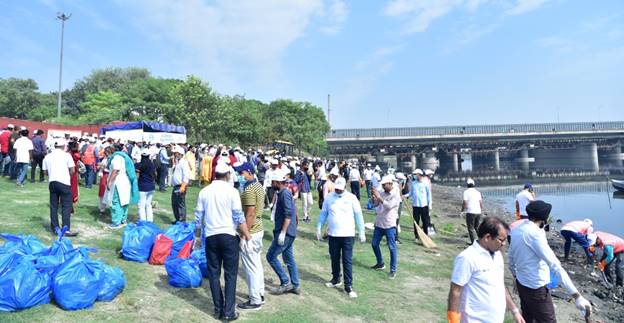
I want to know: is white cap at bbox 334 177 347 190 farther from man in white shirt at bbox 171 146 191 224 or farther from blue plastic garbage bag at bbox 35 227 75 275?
blue plastic garbage bag at bbox 35 227 75 275

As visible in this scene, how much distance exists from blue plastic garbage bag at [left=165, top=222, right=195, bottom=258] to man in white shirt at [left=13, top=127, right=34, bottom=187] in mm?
7397

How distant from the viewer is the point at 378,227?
24.4 ft

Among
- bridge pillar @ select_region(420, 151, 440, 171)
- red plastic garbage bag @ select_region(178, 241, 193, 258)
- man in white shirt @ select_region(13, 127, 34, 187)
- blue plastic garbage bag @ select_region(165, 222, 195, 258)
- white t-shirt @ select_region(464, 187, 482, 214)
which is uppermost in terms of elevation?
bridge pillar @ select_region(420, 151, 440, 171)

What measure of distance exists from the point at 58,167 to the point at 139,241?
2.07 m

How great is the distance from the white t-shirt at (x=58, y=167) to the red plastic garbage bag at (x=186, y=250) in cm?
251

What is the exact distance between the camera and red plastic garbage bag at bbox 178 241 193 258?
6.24m

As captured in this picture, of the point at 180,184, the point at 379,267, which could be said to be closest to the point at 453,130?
the point at 379,267

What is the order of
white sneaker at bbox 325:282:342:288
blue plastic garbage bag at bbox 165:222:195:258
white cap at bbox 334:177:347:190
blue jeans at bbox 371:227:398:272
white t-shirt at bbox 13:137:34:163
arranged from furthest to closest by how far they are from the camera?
white t-shirt at bbox 13:137:34:163
blue jeans at bbox 371:227:398:272
white sneaker at bbox 325:282:342:288
white cap at bbox 334:177:347:190
blue plastic garbage bag at bbox 165:222:195:258

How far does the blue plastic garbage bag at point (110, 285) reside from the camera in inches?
184

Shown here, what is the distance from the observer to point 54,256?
477 cm

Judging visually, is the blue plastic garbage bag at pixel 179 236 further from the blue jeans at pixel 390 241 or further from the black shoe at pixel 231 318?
the blue jeans at pixel 390 241

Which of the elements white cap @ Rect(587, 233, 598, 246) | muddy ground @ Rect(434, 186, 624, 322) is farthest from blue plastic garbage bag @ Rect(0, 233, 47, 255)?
white cap @ Rect(587, 233, 598, 246)

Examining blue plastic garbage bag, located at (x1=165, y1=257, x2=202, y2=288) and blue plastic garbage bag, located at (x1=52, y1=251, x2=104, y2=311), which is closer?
blue plastic garbage bag, located at (x1=52, y1=251, x2=104, y2=311)

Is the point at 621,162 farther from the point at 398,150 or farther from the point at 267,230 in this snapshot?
the point at 267,230
